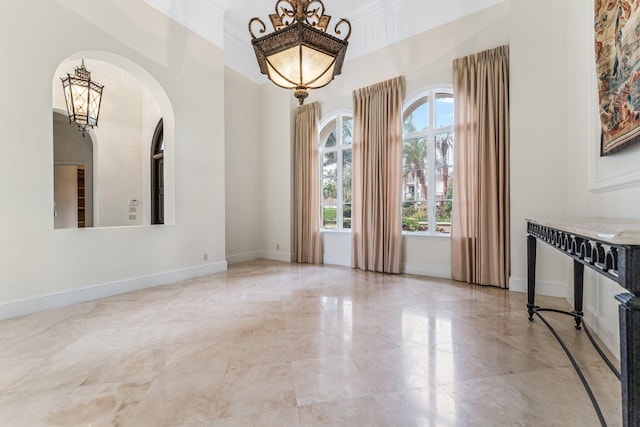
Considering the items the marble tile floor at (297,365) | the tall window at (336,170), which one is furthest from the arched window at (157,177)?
the tall window at (336,170)

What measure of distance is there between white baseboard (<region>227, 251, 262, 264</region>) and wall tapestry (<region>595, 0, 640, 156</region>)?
572 centimetres

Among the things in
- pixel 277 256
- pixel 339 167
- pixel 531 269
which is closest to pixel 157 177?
pixel 277 256

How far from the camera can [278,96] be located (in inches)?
251

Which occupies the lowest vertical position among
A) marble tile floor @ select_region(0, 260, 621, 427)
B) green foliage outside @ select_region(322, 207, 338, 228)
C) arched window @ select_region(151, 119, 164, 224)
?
marble tile floor @ select_region(0, 260, 621, 427)

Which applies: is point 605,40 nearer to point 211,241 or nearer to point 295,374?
point 295,374

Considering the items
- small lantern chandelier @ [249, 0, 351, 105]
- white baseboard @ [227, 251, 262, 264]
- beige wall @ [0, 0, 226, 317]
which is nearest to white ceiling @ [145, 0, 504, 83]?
beige wall @ [0, 0, 226, 317]

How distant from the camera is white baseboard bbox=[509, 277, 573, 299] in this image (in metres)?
3.44

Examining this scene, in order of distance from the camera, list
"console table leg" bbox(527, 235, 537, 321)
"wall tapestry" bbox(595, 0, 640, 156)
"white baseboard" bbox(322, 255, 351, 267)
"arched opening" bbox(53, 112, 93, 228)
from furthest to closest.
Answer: "arched opening" bbox(53, 112, 93, 228) < "white baseboard" bbox(322, 255, 351, 267) < "console table leg" bbox(527, 235, 537, 321) < "wall tapestry" bbox(595, 0, 640, 156)

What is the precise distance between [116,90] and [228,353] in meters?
6.41

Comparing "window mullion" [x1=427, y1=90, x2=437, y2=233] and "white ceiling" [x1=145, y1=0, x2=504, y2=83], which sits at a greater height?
"white ceiling" [x1=145, y1=0, x2=504, y2=83]

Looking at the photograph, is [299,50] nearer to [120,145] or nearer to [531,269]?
[531,269]

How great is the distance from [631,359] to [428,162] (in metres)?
4.21

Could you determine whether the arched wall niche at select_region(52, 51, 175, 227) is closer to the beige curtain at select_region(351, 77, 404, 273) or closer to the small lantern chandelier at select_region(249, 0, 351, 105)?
the beige curtain at select_region(351, 77, 404, 273)

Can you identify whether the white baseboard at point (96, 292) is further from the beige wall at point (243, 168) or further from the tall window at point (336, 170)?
the tall window at point (336, 170)
